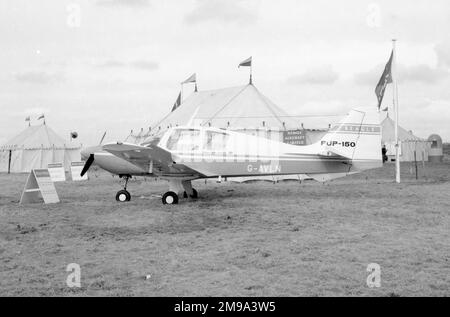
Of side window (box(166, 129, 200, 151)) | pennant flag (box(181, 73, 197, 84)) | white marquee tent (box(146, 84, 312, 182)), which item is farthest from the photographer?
pennant flag (box(181, 73, 197, 84))

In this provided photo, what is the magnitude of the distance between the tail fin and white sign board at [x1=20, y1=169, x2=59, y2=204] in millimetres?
8170

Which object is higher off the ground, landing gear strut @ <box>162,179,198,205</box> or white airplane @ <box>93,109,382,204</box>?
white airplane @ <box>93,109,382,204</box>

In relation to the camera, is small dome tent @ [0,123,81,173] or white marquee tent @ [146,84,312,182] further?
small dome tent @ [0,123,81,173]

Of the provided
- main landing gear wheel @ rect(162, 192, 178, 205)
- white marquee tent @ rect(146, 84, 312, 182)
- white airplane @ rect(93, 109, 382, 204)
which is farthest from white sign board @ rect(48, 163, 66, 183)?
main landing gear wheel @ rect(162, 192, 178, 205)

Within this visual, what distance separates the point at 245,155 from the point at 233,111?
33.3 feet

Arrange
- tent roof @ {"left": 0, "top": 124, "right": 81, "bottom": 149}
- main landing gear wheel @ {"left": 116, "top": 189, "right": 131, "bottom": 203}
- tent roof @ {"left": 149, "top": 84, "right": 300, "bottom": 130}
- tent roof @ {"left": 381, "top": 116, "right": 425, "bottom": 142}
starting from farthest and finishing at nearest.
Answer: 1. tent roof @ {"left": 381, "top": 116, "right": 425, "bottom": 142}
2. tent roof @ {"left": 0, "top": 124, "right": 81, "bottom": 149}
3. tent roof @ {"left": 149, "top": 84, "right": 300, "bottom": 130}
4. main landing gear wheel @ {"left": 116, "top": 189, "right": 131, "bottom": 203}

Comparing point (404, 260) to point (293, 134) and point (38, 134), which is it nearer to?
point (293, 134)

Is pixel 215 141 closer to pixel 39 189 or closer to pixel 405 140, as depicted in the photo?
pixel 39 189

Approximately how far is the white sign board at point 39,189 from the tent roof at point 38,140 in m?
20.8

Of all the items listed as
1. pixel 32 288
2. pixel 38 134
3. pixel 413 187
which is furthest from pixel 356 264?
pixel 38 134

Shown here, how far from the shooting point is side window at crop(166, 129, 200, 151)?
12.6 metres

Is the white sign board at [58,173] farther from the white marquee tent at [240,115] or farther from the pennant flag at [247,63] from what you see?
the pennant flag at [247,63]

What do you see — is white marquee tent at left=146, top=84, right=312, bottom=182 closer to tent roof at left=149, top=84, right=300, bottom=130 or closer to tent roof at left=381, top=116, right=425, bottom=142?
tent roof at left=149, top=84, right=300, bottom=130
